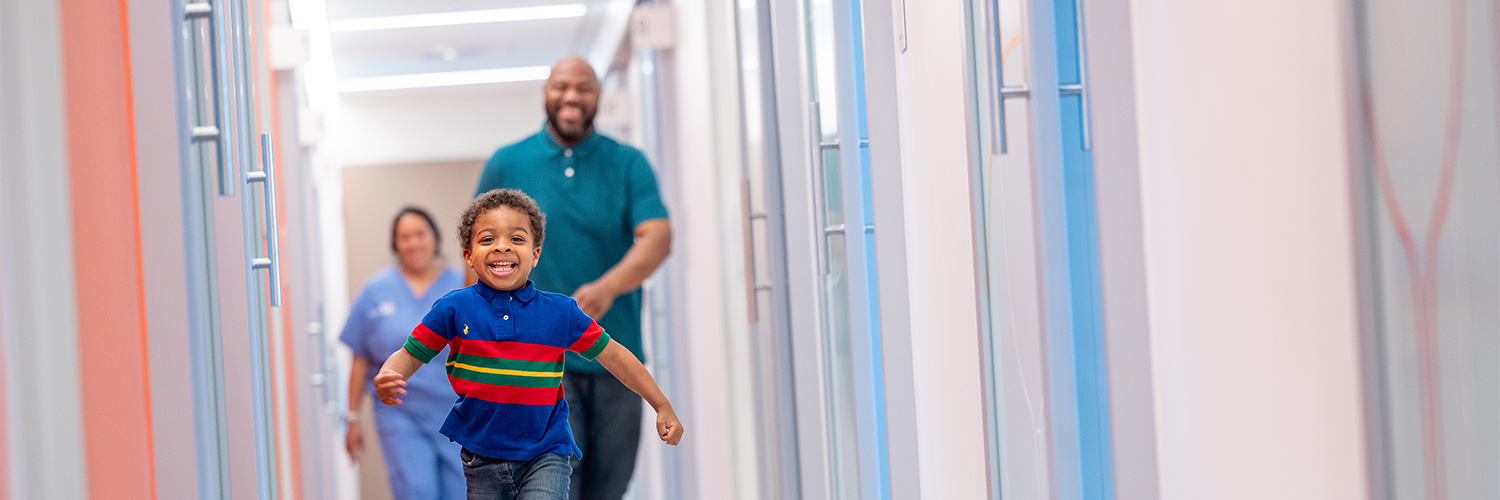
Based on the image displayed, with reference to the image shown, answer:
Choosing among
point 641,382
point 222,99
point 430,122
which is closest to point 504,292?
point 641,382

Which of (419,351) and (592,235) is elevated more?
(592,235)

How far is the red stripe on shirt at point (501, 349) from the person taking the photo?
46.6 inches

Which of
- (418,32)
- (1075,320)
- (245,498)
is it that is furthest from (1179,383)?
(418,32)

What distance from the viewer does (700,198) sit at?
4.14m

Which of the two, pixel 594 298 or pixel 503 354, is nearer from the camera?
pixel 503 354

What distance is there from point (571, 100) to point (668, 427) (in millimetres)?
514

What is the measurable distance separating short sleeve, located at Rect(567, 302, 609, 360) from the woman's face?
0.30m

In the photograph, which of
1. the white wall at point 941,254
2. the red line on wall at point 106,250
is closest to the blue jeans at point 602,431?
the white wall at point 941,254

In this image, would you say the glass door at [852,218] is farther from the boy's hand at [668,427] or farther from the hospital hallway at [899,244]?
the boy's hand at [668,427]

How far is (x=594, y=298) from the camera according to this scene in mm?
1381

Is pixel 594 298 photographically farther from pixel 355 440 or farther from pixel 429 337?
pixel 355 440

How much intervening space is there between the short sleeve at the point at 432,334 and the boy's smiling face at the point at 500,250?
0.06 m

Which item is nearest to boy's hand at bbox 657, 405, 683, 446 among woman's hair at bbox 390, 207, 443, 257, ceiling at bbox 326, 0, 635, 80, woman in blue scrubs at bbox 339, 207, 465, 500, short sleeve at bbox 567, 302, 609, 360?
short sleeve at bbox 567, 302, 609, 360

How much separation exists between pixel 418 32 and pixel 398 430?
7.32 ft
